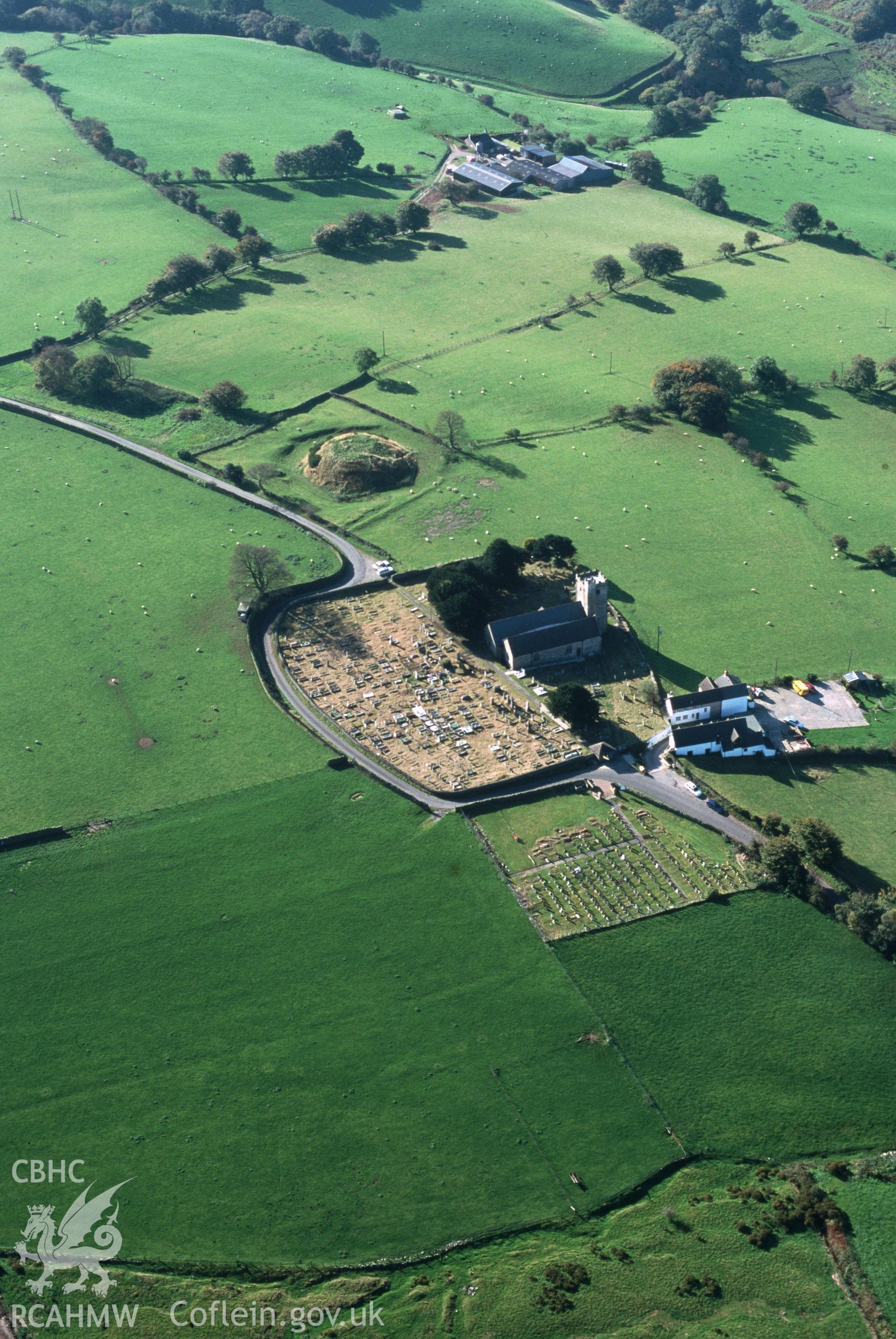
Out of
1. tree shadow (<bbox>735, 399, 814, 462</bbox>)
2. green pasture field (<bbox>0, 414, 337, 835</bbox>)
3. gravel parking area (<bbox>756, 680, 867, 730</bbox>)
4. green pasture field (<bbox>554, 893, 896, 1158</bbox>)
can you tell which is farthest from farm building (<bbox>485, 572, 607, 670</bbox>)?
tree shadow (<bbox>735, 399, 814, 462</bbox>)

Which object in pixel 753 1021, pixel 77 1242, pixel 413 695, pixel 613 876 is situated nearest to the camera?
pixel 77 1242

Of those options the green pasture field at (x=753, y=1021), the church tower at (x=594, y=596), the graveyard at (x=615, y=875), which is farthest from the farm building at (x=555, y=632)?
the green pasture field at (x=753, y=1021)

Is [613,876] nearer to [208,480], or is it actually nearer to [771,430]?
[208,480]

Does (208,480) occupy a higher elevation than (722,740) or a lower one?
higher

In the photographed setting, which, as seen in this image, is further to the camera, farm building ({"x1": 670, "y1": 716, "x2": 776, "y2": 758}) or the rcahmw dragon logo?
farm building ({"x1": 670, "y1": 716, "x2": 776, "y2": 758})

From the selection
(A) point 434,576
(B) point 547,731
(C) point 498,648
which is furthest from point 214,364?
(B) point 547,731

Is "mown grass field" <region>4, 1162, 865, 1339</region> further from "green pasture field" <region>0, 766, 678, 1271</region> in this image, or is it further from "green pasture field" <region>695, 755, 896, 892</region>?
"green pasture field" <region>695, 755, 896, 892</region>

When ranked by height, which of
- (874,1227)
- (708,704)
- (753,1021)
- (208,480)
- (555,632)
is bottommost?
(874,1227)

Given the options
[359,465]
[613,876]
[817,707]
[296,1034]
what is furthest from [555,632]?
[296,1034]
